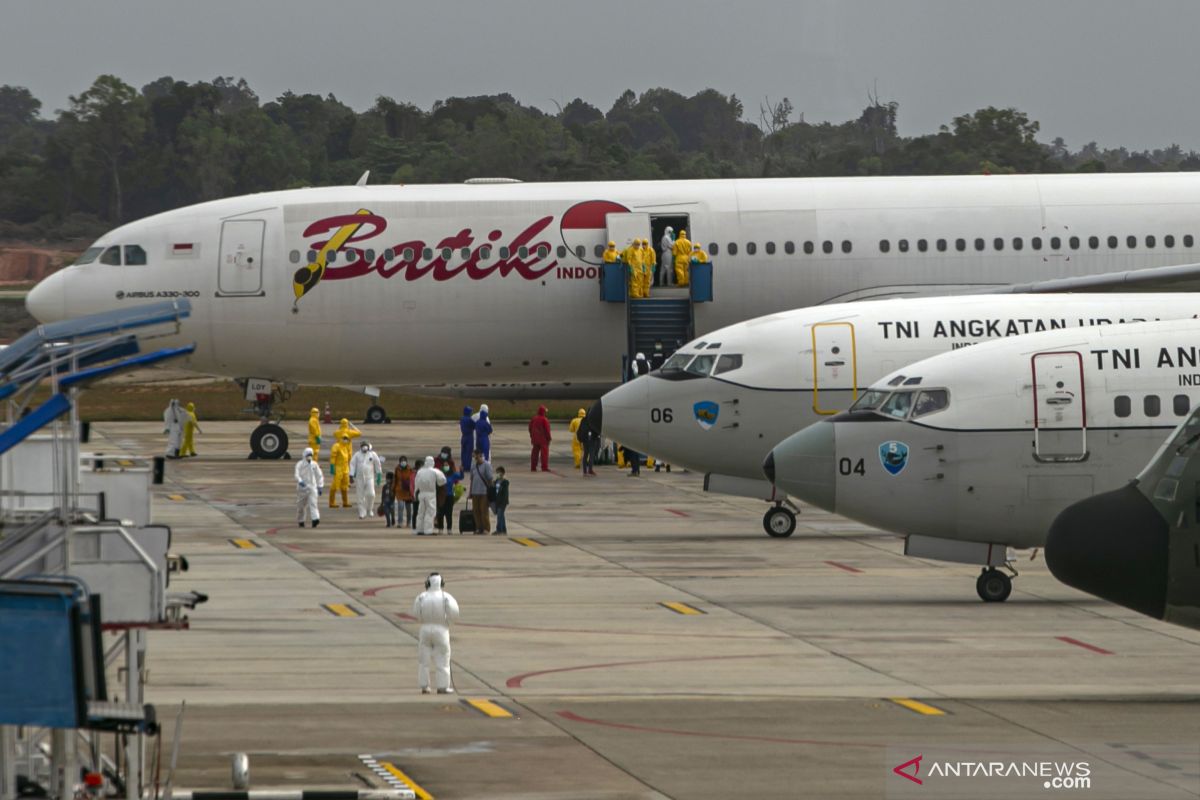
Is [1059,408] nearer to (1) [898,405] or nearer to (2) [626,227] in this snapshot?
(1) [898,405]

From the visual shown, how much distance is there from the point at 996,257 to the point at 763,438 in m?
14.7

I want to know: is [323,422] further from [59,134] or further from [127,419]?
[59,134]

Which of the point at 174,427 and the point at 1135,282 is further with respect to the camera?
the point at 174,427

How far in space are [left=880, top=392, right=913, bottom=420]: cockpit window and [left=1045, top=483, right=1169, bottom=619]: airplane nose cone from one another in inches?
292

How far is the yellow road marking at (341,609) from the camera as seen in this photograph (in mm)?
28344

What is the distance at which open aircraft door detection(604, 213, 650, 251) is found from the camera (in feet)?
159

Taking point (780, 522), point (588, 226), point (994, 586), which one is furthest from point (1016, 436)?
point (588, 226)

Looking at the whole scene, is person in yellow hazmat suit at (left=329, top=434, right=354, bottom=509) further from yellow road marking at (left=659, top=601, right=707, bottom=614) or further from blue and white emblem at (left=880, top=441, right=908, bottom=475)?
blue and white emblem at (left=880, top=441, right=908, bottom=475)

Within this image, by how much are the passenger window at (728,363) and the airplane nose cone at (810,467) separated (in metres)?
7.26

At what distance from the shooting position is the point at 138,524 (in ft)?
57.4

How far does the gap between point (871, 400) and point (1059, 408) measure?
294cm

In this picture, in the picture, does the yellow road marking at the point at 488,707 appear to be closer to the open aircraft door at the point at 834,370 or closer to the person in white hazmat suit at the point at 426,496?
the open aircraft door at the point at 834,370

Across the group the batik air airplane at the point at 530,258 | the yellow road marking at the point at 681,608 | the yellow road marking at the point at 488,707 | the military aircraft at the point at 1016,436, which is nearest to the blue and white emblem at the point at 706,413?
the yellow road marking at the point at 681,608

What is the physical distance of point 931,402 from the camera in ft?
93.0
